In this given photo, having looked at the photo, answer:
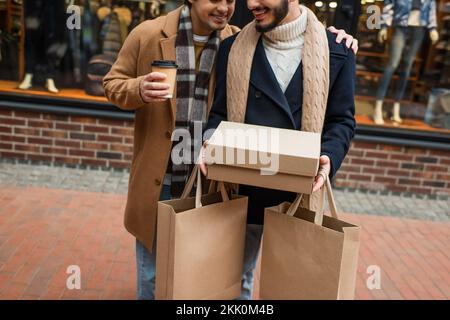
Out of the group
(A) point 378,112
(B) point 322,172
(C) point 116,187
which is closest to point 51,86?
(C) point 116,187

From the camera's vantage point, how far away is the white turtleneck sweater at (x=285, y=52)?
2.12 m

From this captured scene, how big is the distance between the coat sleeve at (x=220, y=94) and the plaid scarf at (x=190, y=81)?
0.06 m

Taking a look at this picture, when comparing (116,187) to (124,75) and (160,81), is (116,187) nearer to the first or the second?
(124,75)

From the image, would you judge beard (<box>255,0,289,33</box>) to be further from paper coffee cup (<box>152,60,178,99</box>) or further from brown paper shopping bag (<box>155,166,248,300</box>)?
brown paper shopping bag (<box>155,166,248,300</box>)

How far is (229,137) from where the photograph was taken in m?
1.84

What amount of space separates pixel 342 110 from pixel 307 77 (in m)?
0.23

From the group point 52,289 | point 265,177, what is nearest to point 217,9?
point 265,177

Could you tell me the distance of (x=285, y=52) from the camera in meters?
2.15

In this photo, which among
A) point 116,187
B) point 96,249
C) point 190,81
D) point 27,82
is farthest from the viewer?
point 27,82

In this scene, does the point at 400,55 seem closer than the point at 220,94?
No

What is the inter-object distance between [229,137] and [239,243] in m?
0.47

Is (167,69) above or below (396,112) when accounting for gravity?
above

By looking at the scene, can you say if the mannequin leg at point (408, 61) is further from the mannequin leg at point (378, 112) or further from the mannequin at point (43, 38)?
the mannequin at point (43, 38)

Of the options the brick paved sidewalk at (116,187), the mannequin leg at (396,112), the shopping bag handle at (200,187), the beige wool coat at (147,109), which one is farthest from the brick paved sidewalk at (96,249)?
the shopping bag handle at (200,187)
